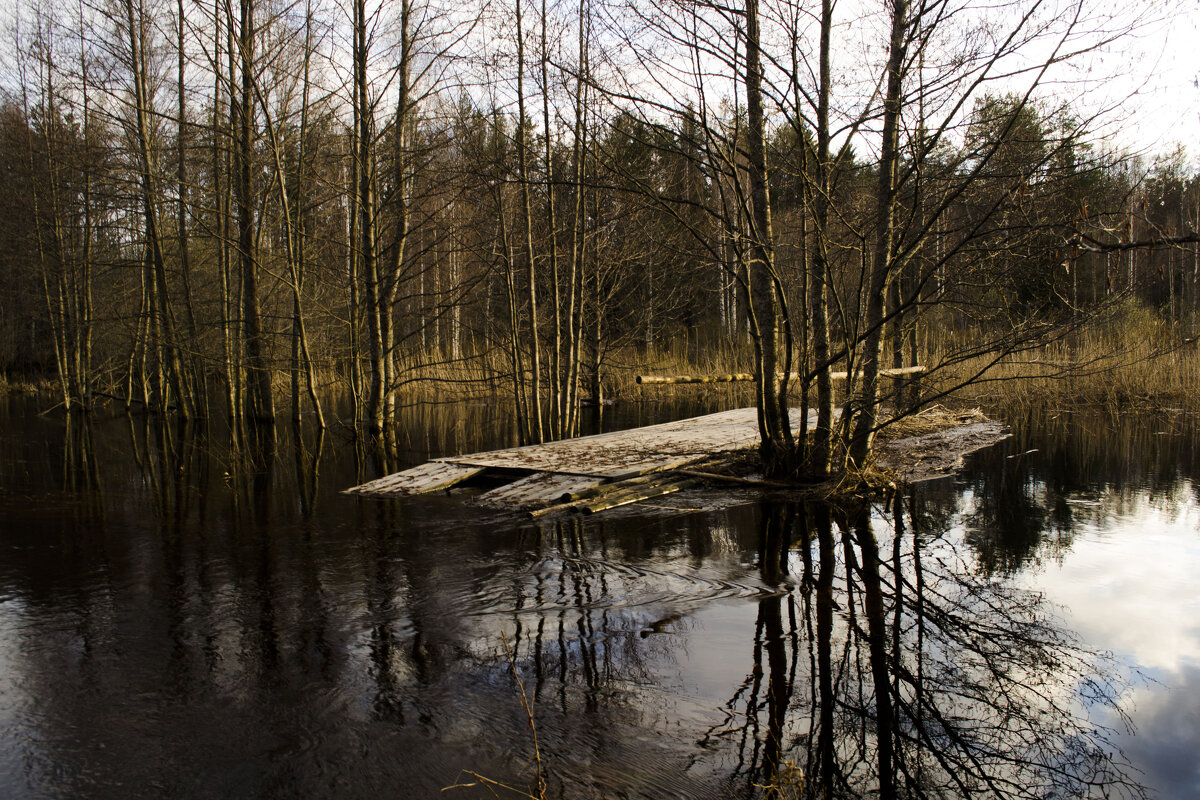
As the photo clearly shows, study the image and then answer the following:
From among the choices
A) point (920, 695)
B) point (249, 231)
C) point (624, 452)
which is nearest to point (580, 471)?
point (624, 452)

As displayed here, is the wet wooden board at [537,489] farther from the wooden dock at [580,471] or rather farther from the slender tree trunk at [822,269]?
the slender tree trunk at [822,269]

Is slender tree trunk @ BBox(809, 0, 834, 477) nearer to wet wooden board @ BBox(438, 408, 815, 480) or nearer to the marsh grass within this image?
wet wooden board @ BBox(438, 408, 815, 480)

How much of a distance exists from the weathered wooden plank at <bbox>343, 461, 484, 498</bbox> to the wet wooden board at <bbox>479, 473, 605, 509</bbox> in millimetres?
656

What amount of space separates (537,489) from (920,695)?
5.10 metres

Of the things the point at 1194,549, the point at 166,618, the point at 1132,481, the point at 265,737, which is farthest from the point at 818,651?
the point at 1132,481

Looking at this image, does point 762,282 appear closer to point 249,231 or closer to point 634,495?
point 634,495

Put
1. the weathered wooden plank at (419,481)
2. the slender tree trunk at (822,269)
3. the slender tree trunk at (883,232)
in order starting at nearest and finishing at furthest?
the slender tree trunk at (883,232), the slender tree trunk at (822,269), the weathered wooden plank at (419,481)

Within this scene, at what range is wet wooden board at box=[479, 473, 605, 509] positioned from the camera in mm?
8242

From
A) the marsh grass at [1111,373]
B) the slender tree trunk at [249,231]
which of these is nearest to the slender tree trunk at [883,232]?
the marsh grass at [1111,373]

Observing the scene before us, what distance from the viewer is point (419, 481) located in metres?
9.38

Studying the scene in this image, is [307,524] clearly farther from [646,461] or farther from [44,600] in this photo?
[646,461]

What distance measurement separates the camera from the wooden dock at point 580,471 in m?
8.31

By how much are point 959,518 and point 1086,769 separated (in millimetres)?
4839

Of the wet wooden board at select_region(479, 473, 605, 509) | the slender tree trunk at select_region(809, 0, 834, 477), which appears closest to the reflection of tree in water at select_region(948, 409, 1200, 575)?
the slender tree trunk at select_region(809, 0, 834, 477)
